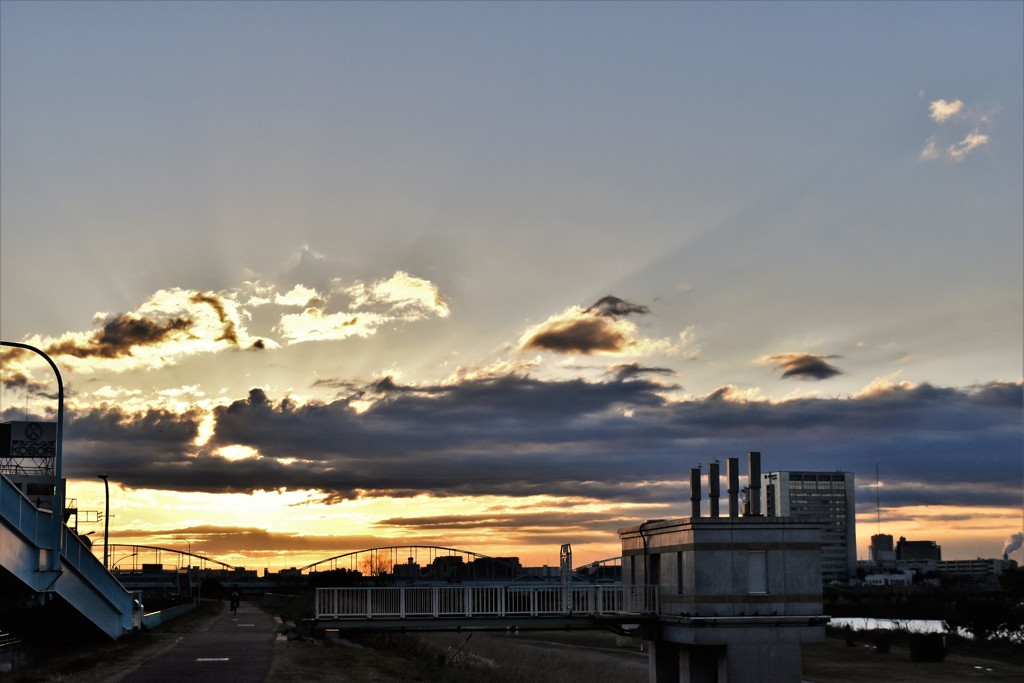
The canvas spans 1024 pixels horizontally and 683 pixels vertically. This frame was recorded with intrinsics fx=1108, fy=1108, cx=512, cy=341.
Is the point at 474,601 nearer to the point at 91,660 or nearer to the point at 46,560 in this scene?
the point at 46,560

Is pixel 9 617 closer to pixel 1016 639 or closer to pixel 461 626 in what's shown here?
pixel 461 626

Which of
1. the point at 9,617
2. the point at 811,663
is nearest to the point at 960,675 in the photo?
the point at 811,663

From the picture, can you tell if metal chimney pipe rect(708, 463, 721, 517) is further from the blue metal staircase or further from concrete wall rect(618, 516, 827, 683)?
the blue metal staircase

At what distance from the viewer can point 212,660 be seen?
48.7 meters

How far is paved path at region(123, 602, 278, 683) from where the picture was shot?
40812mm

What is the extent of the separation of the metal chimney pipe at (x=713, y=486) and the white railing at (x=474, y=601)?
418 centimetres

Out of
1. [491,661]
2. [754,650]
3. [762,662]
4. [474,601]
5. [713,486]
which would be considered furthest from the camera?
[491,661]

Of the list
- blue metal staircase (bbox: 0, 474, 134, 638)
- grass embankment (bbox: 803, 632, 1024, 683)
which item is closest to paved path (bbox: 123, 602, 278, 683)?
blue metal staircase (bbox: 0, 474, 134, 638)

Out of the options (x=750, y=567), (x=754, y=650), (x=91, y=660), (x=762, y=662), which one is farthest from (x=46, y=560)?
(x=762, y=662)

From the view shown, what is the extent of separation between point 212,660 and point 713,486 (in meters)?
23.2

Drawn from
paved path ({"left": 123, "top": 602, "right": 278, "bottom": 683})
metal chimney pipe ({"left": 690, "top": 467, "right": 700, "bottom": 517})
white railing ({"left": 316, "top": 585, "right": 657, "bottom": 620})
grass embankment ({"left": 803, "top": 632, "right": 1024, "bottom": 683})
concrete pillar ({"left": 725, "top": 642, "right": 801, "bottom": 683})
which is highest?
metal chimney pipe ({"left": 690, "top": 467, "right": 700, "bottom": 517})

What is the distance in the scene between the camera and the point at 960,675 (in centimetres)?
6662

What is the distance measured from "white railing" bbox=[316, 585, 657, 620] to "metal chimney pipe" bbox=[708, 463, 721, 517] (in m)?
4.18

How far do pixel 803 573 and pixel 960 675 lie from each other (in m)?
34.0
